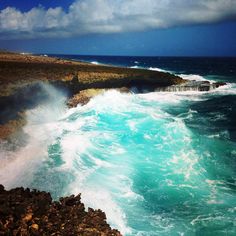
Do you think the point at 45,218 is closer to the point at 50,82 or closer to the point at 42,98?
the point at 42,98

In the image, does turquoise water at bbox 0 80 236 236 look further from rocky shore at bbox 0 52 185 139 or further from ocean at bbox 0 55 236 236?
rocky shore at bbox 0 52 185 139

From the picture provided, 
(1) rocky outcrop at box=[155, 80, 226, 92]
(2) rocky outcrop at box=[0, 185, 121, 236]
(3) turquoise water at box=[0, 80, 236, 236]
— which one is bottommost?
(3) turquoise water at box=[0, 80, 236, 236]

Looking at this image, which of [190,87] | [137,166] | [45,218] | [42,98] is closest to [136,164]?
[137,166]

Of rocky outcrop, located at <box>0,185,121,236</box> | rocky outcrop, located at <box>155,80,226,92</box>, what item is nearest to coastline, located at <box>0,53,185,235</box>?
rocky outcrop, located at <box>0,185,121,236</box>

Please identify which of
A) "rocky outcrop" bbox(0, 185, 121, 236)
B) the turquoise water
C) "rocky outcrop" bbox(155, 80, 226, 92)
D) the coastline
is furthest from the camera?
"rocky outcrop" bbox(155, 80, 226, 92)

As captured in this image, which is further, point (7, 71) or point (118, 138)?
point (7, 71)

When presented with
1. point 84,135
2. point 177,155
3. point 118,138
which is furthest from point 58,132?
point 177,155

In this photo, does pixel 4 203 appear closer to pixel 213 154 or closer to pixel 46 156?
pixel 46 156
